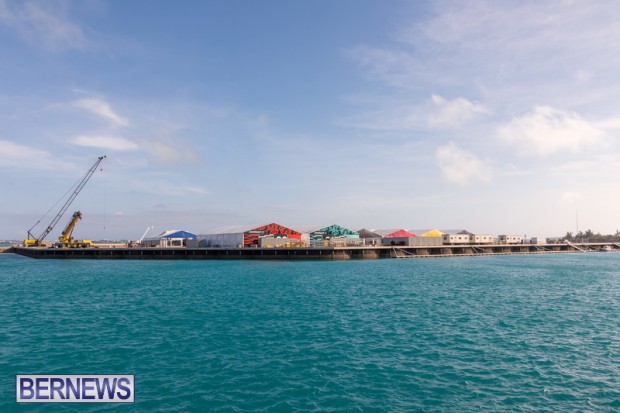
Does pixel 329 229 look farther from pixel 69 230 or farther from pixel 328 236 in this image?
pixel 69 230

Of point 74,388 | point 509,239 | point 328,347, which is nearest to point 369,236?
point 509,239

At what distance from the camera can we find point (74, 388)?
2220 cm

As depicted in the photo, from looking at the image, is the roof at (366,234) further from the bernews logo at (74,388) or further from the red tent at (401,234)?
the bernews logo at (74,388)

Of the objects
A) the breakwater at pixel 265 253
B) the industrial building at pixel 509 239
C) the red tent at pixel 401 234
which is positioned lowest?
the breakwater at pixel 265 253

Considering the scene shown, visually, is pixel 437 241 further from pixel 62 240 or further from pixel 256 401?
pixel 62 240

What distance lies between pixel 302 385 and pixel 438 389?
7.72 metres

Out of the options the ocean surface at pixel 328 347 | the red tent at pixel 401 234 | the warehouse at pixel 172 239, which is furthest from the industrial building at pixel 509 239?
the warehouse at pixel 172 239

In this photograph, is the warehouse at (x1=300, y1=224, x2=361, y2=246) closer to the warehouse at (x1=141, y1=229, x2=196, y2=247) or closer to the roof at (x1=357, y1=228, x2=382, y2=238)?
the roof at (x1=357, y1=228, x2=382, y2=238)

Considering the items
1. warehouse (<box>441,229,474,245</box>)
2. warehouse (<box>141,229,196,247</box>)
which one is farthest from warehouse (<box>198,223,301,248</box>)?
warehouse (<box>441,229,474,245</box>)

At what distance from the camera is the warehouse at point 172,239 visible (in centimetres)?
15438

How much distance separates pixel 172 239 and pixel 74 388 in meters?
141

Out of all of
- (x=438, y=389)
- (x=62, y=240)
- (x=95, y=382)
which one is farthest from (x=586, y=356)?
(x=62, y=240)

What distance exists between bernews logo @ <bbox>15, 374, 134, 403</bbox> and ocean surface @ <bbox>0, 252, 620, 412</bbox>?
67cm

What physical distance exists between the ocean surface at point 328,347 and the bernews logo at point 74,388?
2.20 ft
